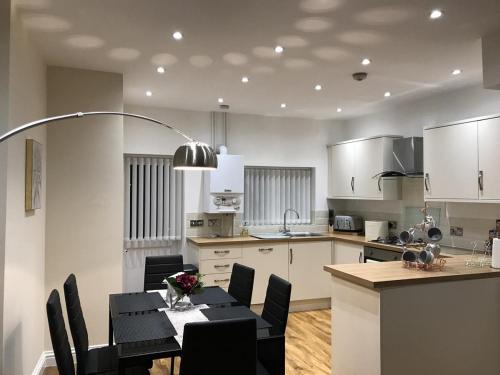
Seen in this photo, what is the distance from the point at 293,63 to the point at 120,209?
211 cm

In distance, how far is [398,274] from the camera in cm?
275

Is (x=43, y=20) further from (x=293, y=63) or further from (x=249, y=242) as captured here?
(x=249, y=242)

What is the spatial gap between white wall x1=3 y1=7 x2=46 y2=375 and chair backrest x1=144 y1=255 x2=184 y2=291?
90 cm

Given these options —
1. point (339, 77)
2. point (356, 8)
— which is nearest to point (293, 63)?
point (339, 77)

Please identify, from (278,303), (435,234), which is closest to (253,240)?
(278,303)

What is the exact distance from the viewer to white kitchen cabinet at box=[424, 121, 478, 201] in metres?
3.85

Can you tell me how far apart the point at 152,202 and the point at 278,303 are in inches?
120

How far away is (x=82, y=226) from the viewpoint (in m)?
3.72

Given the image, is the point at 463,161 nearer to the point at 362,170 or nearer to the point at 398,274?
the point at 362,170

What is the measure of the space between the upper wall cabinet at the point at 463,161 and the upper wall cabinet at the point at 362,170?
29.2 inches

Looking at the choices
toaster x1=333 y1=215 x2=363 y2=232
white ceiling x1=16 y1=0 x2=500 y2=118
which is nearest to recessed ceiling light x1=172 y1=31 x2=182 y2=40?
white ceiling x1=16 y1=0 x2=500 y2=118

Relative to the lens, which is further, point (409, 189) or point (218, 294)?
point (409, 189)

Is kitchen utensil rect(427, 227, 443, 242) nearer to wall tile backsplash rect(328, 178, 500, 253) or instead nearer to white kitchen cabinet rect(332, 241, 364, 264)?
wall tile backsplash rect(328, 178, 500, 253)

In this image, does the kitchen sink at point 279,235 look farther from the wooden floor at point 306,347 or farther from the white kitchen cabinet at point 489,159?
the white kitchen cabinet at point 489,159
